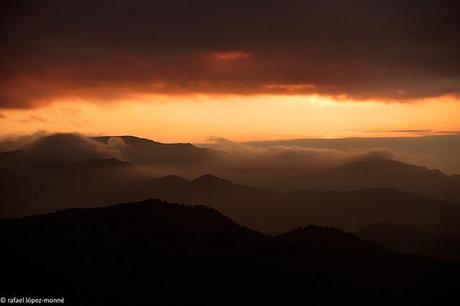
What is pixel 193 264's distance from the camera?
13075 centimetres

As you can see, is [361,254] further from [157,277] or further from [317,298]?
[157,277]

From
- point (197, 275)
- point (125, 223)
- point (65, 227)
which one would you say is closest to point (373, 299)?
point (197, 275)

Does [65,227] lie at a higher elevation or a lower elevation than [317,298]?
higher

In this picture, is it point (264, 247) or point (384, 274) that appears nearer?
point (384, 274)

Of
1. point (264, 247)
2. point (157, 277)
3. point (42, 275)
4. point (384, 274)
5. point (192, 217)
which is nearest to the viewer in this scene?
point (42, 275)

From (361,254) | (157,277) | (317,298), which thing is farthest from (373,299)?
(157,277)

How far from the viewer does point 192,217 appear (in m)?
153

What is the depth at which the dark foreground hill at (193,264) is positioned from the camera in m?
116

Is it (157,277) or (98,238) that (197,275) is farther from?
(98,238)

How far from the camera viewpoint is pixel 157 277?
407ft

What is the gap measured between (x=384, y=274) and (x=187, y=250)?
158ft

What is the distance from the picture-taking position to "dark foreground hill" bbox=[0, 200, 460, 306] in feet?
379

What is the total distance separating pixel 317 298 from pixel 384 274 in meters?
22.6

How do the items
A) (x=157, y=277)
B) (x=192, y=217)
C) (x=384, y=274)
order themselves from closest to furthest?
(x=157, y=277)
(x=384, y=274)
(x=192, y=217)
